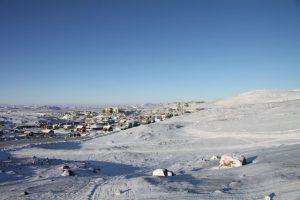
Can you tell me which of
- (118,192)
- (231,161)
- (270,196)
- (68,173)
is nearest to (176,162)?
(231,161)

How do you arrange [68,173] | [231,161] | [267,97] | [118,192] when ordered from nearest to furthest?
1. [118,192]
2. [231,161]
3. [68,173]
4. [267,97]

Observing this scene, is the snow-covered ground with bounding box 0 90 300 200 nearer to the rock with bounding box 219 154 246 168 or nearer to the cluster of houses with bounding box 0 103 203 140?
the rock with bounding box 219 154 246 168

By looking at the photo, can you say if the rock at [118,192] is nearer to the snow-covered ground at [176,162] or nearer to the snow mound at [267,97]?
the snow-covered ground at [176,162]

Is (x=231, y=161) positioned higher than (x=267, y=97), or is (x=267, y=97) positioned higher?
(x=267, y=97)

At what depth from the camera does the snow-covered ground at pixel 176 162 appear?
591 inches

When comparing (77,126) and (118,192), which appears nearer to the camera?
(118,192)

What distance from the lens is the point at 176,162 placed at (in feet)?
97.3

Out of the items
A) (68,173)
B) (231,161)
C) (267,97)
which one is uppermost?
(267,97)

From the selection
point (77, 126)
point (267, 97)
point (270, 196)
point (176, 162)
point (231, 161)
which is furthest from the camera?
point (267, 97)

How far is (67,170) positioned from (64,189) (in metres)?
5.19

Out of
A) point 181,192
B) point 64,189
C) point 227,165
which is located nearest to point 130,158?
point 227,165

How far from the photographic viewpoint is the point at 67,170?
21594 millimetres

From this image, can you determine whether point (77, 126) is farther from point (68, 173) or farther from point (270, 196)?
point (270, 196)

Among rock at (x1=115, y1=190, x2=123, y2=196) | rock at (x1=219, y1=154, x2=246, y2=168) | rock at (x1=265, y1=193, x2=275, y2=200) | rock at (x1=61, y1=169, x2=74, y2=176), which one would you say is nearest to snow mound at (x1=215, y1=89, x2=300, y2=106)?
rock at (x1=219, y1=154, x2=246, y2=168)
